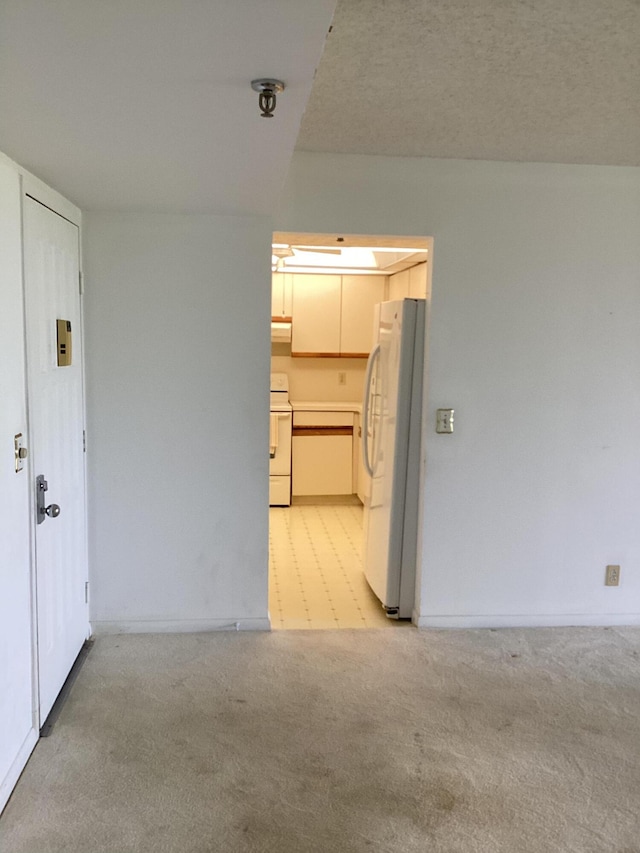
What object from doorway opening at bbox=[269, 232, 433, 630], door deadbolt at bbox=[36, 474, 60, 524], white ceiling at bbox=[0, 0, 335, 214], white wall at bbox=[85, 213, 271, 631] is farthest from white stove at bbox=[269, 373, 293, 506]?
white ceiling at bbox=[0, 0, 335, 214]

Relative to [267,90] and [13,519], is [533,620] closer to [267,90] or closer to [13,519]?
[13,519]

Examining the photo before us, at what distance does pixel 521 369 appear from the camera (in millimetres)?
3402

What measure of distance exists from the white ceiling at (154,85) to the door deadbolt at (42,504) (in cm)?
109

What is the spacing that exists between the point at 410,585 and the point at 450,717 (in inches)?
39.6

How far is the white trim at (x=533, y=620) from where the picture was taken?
3.50 m

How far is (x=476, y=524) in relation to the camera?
3473 millimetres

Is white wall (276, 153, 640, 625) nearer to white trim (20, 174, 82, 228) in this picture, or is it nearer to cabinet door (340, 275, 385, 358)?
white trim (20, 174, 82, 228)

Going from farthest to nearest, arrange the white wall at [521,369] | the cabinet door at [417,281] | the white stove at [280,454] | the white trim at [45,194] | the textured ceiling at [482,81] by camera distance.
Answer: the white stove at [280,454]
the cabinet door at [417,281]
the white wall at [521,369]
the white trim at [45,194]
the textured ceiling at [482,81]

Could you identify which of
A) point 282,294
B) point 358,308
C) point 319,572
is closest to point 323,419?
point 358,308

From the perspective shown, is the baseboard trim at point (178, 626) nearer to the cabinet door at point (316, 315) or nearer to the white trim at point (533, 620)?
the white trim at point (533, 620)

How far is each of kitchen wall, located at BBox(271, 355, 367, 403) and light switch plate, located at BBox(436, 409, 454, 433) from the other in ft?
10.3

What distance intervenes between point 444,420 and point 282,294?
121 inches

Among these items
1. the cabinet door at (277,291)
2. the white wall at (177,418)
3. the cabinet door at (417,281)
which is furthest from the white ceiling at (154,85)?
the cabinet door at (277,291)

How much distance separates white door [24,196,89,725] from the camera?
2395 mm
